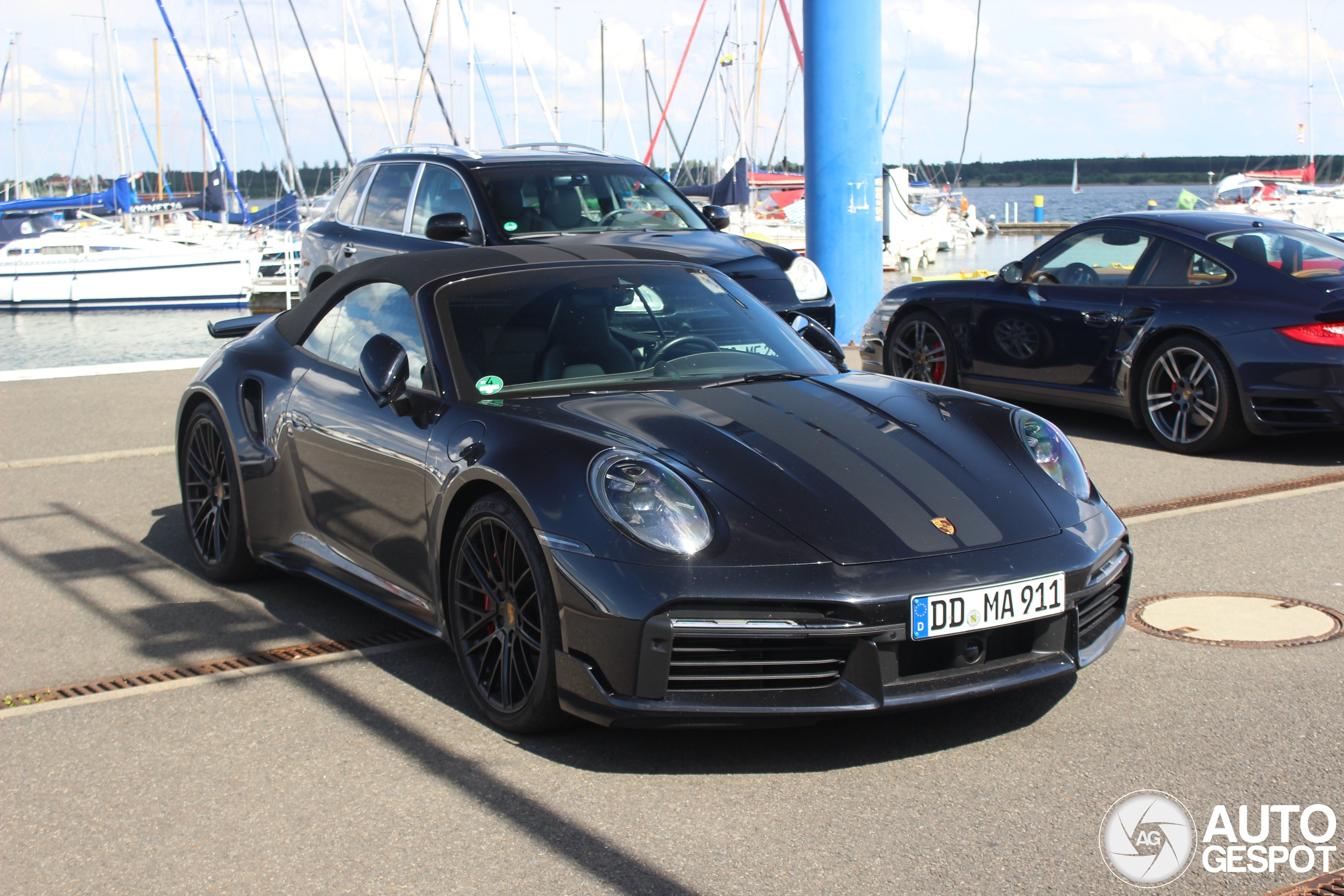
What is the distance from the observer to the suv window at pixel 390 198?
946 cm

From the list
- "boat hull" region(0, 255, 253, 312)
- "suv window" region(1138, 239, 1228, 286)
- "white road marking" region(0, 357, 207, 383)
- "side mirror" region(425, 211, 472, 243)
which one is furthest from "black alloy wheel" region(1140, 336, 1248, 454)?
"boat hull" region(0, 255, 253, 312)

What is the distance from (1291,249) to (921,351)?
8.55 feet

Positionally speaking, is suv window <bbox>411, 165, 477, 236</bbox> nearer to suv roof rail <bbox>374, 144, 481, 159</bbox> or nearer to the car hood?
suv roof rail <bbox>374, 144, 481, 159</bbox>

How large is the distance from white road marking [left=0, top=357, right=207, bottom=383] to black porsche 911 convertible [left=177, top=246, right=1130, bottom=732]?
7336 millimetres

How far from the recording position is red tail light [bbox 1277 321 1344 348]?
23.2 feet

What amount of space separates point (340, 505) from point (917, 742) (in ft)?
6.99

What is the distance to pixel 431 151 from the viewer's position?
952 cm

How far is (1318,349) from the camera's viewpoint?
709cm

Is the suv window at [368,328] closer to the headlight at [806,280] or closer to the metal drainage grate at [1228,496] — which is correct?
the metal drainage grate at [1228,496]

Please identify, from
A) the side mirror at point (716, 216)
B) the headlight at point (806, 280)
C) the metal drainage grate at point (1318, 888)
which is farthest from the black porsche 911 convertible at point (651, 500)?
the side mirror at point (716, 216)

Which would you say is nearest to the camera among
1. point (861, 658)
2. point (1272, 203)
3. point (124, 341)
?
point (861, 658)

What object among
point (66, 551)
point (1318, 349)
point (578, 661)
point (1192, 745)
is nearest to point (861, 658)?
point (578, 661)

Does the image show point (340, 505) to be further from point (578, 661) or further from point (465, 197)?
point (465, 197)

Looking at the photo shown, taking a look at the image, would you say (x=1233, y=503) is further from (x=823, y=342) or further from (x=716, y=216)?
(x=716, y=216)
